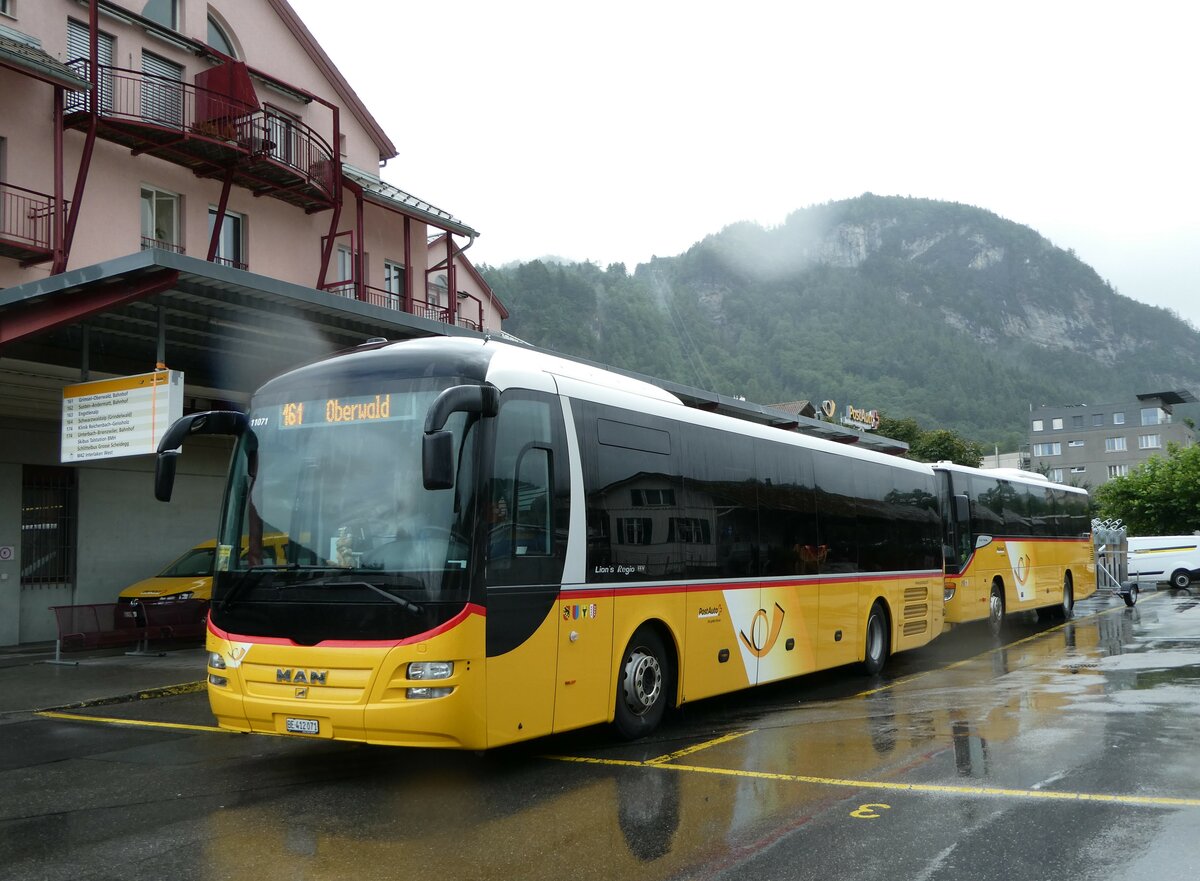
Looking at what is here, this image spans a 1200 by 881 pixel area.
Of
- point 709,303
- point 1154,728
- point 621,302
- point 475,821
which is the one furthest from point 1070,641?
point 709,303

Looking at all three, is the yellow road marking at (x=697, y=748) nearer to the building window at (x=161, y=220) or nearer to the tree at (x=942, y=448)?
the building window at (x=161, y=220)

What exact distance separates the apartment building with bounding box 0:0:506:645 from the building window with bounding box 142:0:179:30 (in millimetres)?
34

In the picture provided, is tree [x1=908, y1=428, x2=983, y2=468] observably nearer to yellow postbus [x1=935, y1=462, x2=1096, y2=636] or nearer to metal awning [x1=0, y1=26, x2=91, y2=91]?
yellow postbus [x1=935, y1=462, x2=1096, y2=636]

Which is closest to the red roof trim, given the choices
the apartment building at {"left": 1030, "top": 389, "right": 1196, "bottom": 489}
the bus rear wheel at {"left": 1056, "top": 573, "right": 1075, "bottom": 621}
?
the bus rear wheel at {"left": 1056, "top": 573, "right": 1075, "bottom": 621}

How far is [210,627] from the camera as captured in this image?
311 inches

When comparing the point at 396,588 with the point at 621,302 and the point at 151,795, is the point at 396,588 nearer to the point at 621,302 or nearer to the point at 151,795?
the point at 151,795

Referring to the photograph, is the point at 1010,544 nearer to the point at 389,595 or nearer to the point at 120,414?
the point at 120,414

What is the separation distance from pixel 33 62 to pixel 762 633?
47.7 ft

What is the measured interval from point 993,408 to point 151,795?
145 metres

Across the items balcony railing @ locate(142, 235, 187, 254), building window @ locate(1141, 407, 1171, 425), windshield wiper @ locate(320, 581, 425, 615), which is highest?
building window @ locate(1141, 407, 1171, 425)

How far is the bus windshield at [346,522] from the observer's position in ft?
23.3

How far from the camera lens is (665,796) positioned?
23.0 ft

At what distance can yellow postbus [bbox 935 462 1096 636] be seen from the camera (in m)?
19.0

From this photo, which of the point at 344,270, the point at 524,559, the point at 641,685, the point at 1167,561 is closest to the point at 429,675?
the point at 524,559
